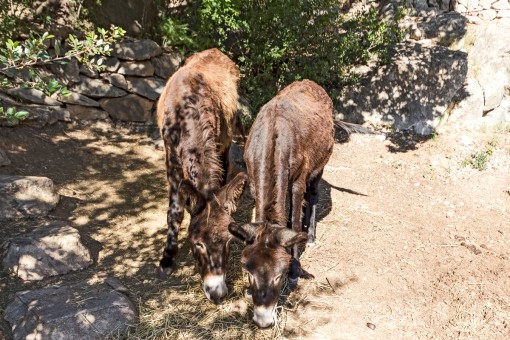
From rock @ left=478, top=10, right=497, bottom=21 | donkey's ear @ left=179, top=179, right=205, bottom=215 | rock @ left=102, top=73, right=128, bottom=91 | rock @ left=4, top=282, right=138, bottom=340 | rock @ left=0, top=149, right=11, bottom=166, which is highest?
rock @ left=478, top=10, right=497, bottom=21

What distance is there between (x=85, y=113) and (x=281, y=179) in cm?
535

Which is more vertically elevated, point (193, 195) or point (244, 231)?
point (193, 195)

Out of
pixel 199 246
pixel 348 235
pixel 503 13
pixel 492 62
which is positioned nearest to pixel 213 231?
pixel 199 246

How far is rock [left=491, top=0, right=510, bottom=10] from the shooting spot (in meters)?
10.8

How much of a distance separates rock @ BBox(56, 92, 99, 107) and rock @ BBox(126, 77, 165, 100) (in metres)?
0.76

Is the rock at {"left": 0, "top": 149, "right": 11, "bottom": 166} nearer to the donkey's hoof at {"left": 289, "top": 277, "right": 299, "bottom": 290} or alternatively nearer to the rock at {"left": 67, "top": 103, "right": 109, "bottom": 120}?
the rock at {"left": 67, "top": 103, "right": 109, "bottom": 120}

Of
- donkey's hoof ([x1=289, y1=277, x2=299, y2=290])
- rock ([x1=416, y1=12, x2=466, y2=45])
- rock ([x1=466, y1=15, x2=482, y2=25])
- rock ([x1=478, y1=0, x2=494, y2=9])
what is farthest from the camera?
rock ([x1=478, y1=0, x2=494, y2=9])

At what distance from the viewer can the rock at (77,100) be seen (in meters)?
7.88

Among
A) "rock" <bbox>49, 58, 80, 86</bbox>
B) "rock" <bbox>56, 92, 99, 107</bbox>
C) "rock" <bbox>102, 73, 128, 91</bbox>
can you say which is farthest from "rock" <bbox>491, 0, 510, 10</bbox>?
"rock" <bbox>49, 58, 80, 86</bbox>

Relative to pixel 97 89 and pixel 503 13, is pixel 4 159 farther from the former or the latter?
pixel 503 13

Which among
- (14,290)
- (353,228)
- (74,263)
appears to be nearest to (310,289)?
(353,228)

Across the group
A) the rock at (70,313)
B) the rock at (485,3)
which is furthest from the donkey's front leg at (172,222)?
the rock at (485,3)

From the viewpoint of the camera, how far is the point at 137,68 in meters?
8.38

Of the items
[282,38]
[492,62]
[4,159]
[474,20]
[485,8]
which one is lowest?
[4,159]
